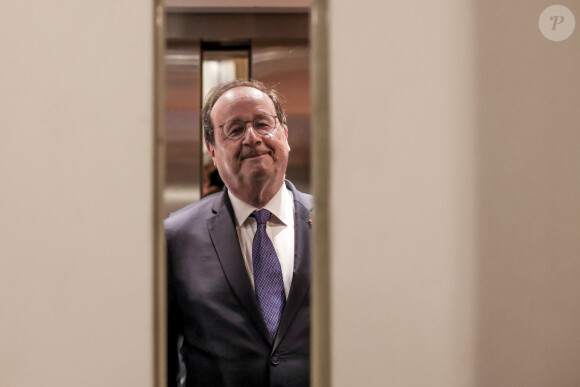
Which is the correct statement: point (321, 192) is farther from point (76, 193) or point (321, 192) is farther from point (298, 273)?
point (298, 273)

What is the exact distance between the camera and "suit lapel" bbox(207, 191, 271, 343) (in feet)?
4.14

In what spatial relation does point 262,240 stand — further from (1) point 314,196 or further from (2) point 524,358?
(2) point 524,358

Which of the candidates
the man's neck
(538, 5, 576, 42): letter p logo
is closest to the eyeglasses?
the man's neck

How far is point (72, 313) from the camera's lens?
778mm

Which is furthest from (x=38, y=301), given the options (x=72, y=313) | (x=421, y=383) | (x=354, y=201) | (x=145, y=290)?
(x=421, y=383)

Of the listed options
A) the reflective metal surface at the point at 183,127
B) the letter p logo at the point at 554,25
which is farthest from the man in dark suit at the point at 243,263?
the letter p logo at the point at 554,25

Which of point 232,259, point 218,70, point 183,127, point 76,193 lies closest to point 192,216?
point 232,259

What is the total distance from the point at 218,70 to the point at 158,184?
1.43 meters

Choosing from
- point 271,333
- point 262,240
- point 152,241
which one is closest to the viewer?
point 152,241

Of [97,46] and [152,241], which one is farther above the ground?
[97,46]

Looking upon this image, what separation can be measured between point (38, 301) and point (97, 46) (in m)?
0.42

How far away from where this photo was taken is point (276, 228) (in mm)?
1458

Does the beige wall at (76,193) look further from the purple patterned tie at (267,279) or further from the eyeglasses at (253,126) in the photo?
the eyeglasses at (253,126)

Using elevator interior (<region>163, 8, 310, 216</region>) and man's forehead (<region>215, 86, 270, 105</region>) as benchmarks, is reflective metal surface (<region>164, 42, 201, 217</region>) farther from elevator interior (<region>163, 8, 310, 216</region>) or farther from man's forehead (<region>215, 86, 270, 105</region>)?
man's forehead (<region>215, 86, 270, 105</region>)
